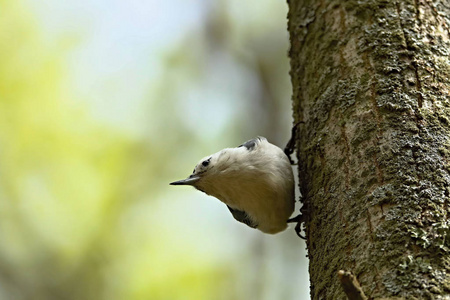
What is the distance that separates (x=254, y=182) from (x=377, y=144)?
3.88 feet

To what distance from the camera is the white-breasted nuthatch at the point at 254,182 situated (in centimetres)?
327

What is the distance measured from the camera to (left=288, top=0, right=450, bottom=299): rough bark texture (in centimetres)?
187

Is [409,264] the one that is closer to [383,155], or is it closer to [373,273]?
[373,273]

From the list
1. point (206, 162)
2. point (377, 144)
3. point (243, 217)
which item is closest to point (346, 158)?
point (377, 144)

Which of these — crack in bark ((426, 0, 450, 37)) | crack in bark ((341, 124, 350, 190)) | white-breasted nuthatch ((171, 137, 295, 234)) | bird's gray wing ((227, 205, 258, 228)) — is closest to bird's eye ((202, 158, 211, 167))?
white-breasted nuthatch ((171, 137, 295, 234))

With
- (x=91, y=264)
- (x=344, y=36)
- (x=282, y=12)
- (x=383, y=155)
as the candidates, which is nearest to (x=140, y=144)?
(x=91, y=264)

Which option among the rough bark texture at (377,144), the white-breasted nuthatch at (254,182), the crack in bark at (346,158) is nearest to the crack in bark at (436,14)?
the rough bark texture at (377,144)

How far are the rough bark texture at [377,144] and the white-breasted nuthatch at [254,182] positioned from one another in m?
0.42

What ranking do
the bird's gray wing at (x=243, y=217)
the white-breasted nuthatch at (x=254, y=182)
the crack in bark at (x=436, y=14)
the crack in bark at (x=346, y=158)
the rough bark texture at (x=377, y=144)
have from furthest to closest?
the bird's gray wing at (x=243, y=217) < the white-breasted nuthatch at (x=254, y=182) < the crack in bark at (x=436, y=14) < the crack in bark at (x=346, y=158) < the rough bark texture at (x=377, y=144)

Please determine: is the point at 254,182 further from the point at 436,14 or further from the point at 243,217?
the point at 436,14

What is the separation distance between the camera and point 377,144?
2230mm

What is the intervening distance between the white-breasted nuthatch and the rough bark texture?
1.38ft

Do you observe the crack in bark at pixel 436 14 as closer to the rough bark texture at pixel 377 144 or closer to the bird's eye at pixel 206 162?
the rough bark texture at pixel 377 144

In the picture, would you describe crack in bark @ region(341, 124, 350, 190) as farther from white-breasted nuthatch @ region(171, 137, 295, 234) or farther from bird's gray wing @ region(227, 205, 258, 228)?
→ bird's gray wing @ region(227, 205, 258, 228)
